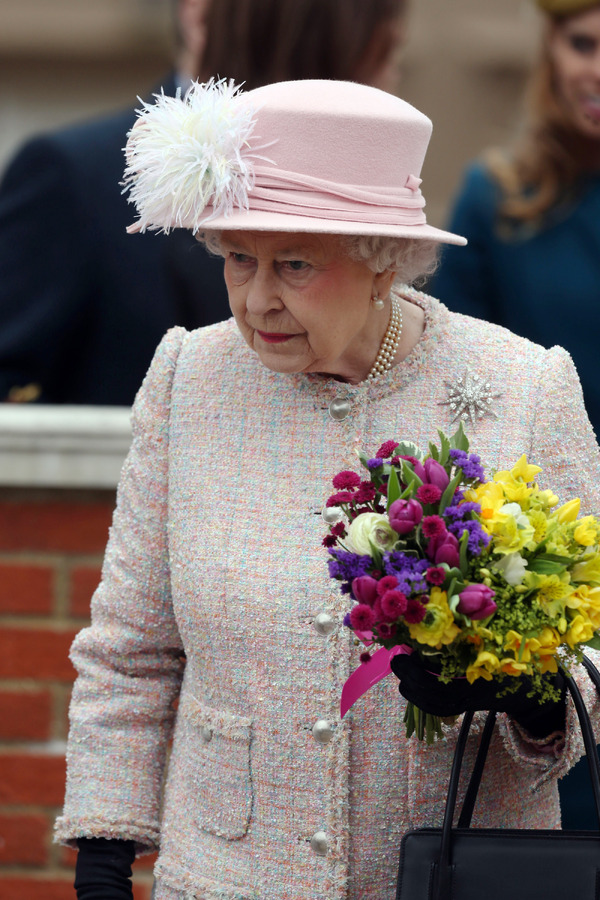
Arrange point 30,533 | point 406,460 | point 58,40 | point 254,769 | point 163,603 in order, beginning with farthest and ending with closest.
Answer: point 58,40 → point 30,533 → point 163,603 → point 254,769 → point 406,460

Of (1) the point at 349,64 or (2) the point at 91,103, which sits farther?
(2) the point at 91,103

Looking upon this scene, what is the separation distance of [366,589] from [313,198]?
0.59 m

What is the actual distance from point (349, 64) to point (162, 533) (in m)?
1.35

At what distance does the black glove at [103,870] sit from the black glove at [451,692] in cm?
65

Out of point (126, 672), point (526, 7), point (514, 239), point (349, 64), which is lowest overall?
point (126, 672)

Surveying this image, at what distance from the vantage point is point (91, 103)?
8398mm

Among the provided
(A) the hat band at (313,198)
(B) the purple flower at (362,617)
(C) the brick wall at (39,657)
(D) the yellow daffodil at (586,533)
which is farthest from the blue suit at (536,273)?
(B) the purple flower at (362,617)

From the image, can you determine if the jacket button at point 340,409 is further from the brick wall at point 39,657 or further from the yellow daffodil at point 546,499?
the brick wall at point 39,657

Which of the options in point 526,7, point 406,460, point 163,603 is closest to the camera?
point 406,460

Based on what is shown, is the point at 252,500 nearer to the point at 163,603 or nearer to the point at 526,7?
the point at 163,603

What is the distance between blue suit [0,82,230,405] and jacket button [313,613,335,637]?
1.29 metres

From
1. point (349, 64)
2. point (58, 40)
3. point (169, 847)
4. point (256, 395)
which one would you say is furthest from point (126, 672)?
point (58, 40)

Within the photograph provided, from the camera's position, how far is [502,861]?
1813mm

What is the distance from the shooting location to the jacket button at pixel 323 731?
6.66 ft
